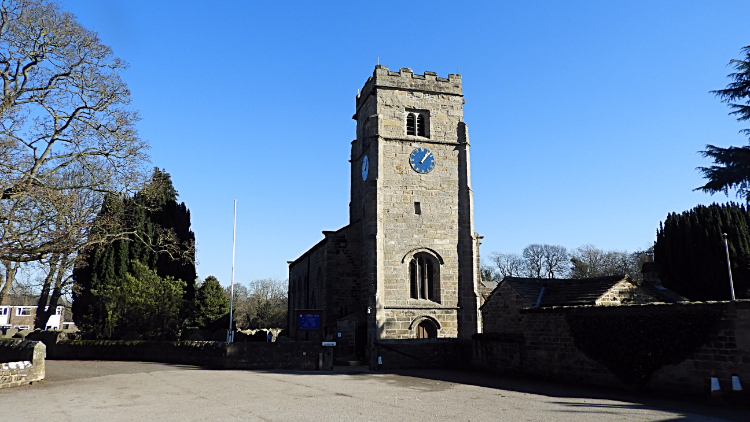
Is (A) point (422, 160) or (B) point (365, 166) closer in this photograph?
(A) point (422, 160)

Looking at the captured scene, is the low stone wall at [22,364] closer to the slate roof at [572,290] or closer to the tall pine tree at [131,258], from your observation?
the tall pine tree at [131,258]

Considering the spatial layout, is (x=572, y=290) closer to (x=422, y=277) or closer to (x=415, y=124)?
(x=422, y=277)

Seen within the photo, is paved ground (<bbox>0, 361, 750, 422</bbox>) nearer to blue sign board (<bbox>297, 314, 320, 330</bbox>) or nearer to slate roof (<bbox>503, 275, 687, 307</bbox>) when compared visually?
blue sign board (<bbox>297, 314, 320, 330</bbox>)

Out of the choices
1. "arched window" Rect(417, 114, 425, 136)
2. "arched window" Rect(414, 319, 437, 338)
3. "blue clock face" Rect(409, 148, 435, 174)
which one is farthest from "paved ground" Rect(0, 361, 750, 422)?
"arched window" Rect(417, 114, 425, 136)

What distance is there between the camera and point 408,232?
2955cm

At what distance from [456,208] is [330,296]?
8862mm

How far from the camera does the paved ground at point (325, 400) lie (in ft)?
33.0

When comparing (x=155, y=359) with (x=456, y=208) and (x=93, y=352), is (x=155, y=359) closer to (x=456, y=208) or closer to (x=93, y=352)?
(x=93, y=352)

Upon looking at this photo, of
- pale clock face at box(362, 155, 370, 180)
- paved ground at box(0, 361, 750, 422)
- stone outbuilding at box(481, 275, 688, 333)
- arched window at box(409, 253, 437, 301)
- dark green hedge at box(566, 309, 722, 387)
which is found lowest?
paved ground at box(0, 361, 750, 422)

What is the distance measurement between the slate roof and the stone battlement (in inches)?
529

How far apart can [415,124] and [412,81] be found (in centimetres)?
264

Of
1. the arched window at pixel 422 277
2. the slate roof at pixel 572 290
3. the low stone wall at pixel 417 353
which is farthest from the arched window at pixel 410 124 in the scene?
the low stone wall at pixel 417 353

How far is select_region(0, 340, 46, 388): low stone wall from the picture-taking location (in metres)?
14.7

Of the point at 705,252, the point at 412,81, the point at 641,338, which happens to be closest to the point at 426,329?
the point at 412,81
